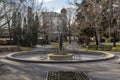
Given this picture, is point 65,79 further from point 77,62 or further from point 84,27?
point 84,27

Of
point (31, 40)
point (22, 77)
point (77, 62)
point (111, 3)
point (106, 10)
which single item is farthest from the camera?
point (31, 40)

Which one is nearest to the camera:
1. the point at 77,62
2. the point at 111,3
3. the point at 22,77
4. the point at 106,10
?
the point at 22,77

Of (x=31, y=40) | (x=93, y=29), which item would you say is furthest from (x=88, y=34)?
(x=31, y=40)

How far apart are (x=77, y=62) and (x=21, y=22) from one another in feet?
96.1

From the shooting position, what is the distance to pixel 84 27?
3712 centimetres

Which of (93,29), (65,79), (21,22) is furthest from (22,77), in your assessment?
(21,22)

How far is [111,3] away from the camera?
33.7 meters

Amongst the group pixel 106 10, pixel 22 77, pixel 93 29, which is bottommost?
pixel 22 77

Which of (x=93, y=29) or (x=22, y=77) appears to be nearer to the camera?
(x=22, y=77)

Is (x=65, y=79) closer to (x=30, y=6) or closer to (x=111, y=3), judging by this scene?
(x=111, y=3)

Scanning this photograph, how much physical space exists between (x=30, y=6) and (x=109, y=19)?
51.4ft

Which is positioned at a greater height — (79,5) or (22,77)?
(79,5)

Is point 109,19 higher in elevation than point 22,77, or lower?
higher

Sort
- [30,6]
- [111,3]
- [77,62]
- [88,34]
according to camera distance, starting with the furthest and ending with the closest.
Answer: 1. [30,6]
2. [88,34]
3. [111,3]
4. [77,62]
